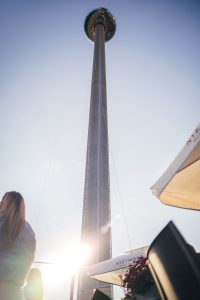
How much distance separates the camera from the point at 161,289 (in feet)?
4.19

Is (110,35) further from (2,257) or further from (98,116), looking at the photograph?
(2,257)

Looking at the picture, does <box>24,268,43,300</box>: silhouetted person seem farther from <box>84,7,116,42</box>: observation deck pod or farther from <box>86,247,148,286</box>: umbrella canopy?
<box>84,7,116,42</box>: observation deck pod

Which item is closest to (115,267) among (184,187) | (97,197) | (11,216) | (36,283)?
(36,283)

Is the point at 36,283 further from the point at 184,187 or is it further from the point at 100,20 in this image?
the point at 100,20

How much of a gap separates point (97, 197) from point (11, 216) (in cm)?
785

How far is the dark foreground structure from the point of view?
25.3 feet

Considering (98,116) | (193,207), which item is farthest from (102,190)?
(193,207)

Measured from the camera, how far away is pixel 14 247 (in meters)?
1.43

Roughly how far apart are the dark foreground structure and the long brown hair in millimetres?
6586

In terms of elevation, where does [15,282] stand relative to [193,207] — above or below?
below

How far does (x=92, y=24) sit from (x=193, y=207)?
24296 mm

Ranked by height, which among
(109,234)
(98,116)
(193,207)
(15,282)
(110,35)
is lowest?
(15,282)

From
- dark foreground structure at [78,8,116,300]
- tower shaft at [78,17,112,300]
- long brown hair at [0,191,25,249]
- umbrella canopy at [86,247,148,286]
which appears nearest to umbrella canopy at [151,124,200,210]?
long brown hair at [0,191,25,249]

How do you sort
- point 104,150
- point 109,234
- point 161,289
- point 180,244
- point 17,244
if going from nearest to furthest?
point 180,244 < point 161,289 < point 17,244 < point 109,234 < point 104,150
